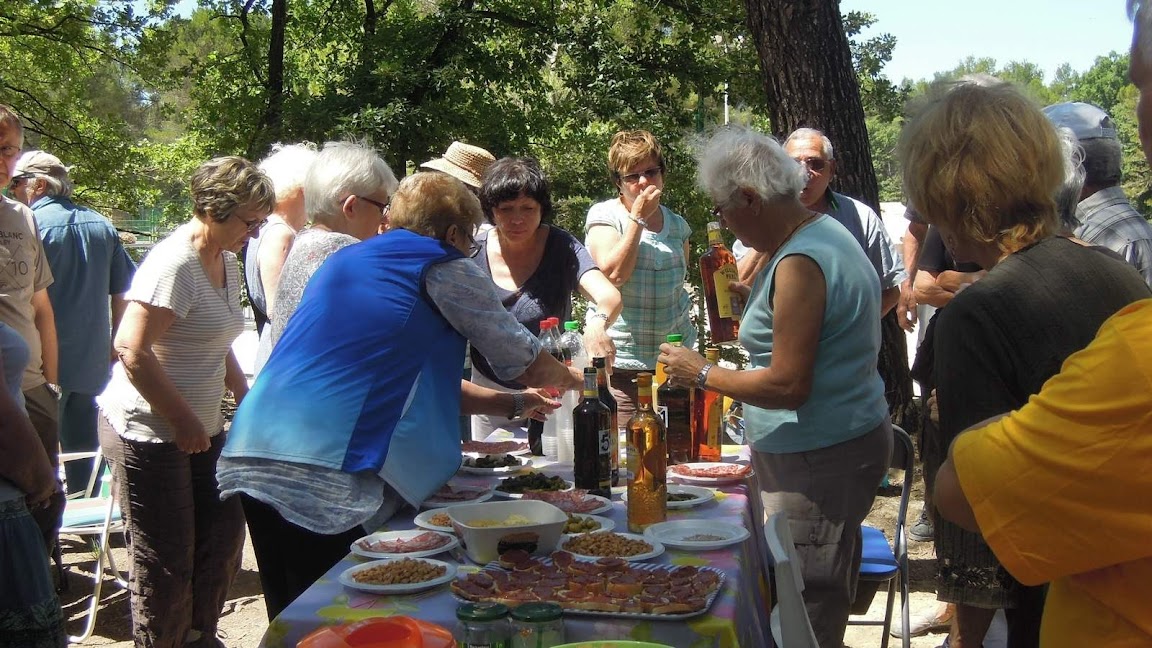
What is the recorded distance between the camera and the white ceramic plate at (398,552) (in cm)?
189

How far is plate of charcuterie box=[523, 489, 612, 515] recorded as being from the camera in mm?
2199

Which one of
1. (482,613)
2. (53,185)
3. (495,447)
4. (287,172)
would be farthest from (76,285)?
(482,613)

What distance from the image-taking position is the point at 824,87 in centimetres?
556

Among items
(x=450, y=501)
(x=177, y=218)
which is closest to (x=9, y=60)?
(x=177, y=218)

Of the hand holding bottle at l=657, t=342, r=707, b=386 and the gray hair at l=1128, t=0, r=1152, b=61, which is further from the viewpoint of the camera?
the hand holding bottle at l=657, t=342, r=707, b=386

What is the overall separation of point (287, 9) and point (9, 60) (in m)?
3.60

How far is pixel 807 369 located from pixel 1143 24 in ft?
4.28

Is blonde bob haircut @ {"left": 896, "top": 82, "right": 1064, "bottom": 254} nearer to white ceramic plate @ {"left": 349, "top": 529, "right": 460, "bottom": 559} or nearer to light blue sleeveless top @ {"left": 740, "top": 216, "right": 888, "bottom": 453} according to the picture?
light blue sleeveless top @ {"left": 740, "top": 216, "right": 888, "bottom": 453}

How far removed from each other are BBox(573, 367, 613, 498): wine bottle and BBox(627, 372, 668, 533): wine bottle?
22cm

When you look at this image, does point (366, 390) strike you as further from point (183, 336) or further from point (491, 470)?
point (183, 336)

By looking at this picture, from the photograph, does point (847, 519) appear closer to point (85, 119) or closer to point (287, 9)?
point (287, 9)

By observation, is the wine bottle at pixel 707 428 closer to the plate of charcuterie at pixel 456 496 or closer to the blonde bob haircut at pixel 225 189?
the plate of charcuterie at pixel 456 496

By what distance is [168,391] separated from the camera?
9.52 ft

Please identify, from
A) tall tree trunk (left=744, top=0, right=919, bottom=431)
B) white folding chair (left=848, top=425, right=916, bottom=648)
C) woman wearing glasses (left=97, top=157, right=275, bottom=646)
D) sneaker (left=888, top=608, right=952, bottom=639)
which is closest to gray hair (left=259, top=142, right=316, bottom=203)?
woman wearing glasses (left=97, top=157, right=275, bottom=646)
